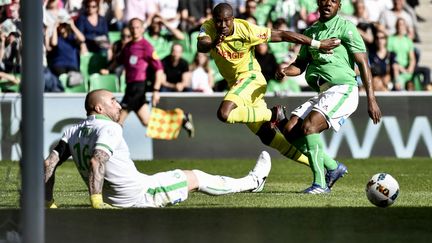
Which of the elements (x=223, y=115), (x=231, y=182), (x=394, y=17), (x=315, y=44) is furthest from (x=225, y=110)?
(x=394, y=17)

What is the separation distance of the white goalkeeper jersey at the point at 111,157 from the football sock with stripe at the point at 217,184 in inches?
25.4

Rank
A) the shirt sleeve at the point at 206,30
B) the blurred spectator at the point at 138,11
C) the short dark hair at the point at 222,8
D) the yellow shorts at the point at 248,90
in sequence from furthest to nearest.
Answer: the blurred spectator at the point at 138,11
the yellow shorts at the point at 248,90
the shirt sleeve at the point at 206,30
the short dark hair at the point at 222,8

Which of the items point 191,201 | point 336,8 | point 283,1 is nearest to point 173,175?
point 191,201

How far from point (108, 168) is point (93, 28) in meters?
10.9

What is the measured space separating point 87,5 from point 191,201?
9457 mm

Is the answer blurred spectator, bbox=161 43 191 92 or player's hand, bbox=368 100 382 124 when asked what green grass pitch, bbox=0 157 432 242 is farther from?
blurred spectator, bbox=161 43 191 92

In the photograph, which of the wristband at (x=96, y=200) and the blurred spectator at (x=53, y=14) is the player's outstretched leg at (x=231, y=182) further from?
the blurred spectator at (x=53, y=14)

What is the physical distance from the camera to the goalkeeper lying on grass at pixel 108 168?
8961 millimetres

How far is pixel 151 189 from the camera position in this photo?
940cm

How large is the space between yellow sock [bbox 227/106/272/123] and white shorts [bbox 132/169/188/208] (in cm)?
300

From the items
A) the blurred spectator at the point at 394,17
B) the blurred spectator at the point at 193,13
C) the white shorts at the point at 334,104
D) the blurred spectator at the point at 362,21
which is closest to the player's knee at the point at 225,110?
the white shorts at the point at 334,104

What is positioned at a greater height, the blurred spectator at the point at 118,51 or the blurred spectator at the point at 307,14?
the blurred spectator at the point at 307,14

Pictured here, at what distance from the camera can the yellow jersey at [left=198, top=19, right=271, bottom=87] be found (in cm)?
1269

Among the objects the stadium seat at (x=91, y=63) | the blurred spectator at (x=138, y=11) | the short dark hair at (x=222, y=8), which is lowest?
the stadium seat at (x=91, y=63)
